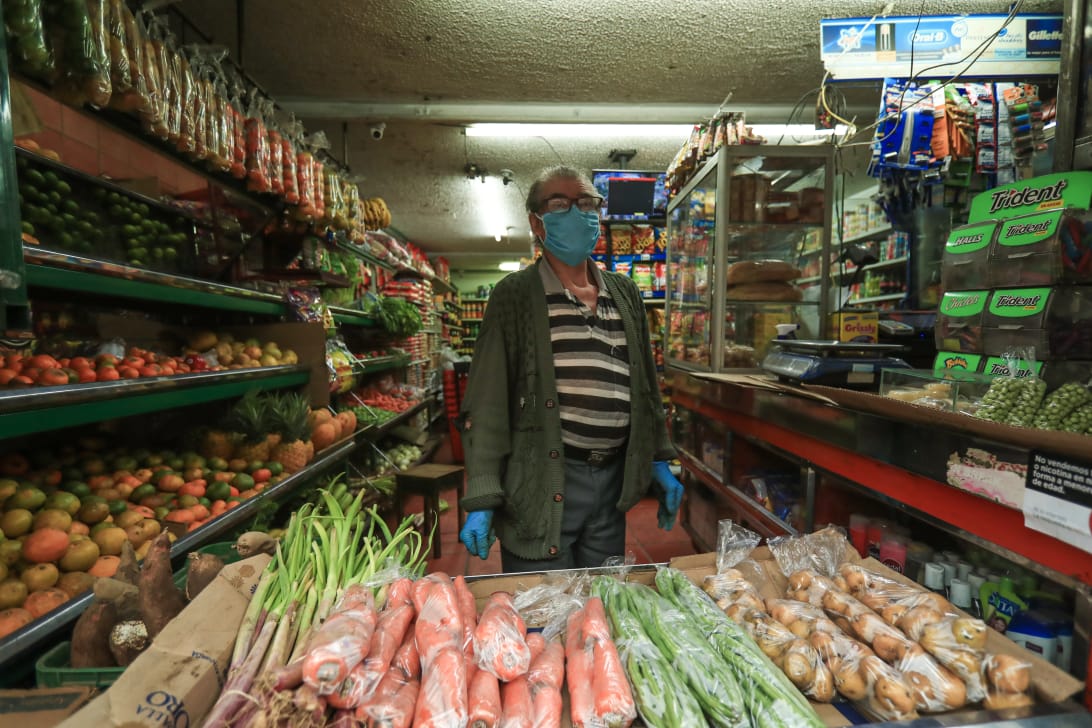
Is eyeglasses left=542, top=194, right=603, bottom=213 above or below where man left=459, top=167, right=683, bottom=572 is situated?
above

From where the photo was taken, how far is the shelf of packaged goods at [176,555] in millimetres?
1330

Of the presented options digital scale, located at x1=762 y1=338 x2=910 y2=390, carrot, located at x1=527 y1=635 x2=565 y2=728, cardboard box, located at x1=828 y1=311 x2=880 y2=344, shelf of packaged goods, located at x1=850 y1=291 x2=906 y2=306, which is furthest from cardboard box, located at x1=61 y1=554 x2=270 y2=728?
shelf of packaged goods, located at x1=850 y1=291 x2=906 y2=306

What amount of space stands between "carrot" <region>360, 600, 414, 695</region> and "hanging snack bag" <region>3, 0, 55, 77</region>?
190 cm

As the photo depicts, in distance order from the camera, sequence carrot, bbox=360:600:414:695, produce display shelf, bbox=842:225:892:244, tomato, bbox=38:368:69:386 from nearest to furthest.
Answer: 1. carrot, bbox=360:600:414:695
2. tomato, bbox=38:368:69:386
3. produce display shelf, bbox=842:225:892:244

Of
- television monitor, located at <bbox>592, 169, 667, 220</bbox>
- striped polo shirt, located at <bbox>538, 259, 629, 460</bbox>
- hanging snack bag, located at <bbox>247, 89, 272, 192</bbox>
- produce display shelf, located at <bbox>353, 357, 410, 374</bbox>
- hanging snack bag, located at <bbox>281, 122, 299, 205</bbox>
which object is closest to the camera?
striped polo shirt, located at <bbox>538, 259, 629, 460</bbox>

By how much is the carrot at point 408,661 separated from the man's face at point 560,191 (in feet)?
5.39

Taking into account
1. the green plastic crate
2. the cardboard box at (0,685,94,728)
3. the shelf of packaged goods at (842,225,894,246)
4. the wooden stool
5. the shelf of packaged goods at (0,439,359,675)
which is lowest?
the wooden stool

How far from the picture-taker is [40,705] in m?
0.85

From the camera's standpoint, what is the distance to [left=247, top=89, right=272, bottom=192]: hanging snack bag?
2.59 m

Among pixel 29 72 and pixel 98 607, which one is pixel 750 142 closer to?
pixel 29 72

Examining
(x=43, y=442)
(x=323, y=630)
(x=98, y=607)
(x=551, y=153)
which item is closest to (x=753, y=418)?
(x=323, y=630)

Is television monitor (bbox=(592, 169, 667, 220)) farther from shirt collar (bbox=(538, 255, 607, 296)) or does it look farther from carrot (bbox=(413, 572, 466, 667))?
carrot (bbox=(413, 572, 466, 667))

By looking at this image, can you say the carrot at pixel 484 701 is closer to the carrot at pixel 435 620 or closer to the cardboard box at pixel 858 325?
the carrot at pixel 435 620

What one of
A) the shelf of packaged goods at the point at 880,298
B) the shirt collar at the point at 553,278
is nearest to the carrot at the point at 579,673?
the shirt collar at the point at 553,278
